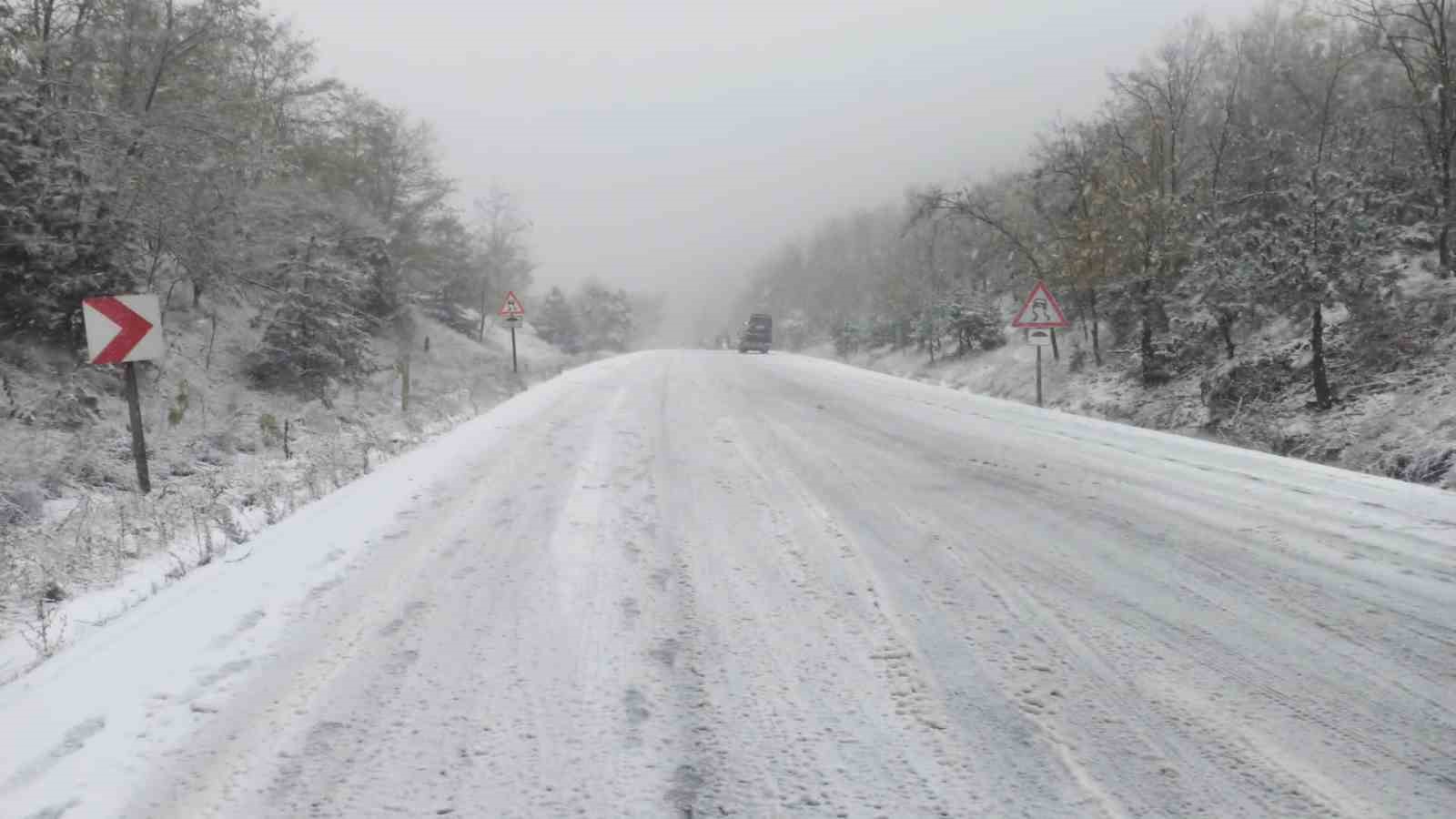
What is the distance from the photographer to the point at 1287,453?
34.4ft

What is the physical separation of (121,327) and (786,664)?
7.40 m

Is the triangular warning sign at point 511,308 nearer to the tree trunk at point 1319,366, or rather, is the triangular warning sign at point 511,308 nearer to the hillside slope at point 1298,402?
the hillside slope at point 1298,402

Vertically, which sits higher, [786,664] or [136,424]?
[136,424]

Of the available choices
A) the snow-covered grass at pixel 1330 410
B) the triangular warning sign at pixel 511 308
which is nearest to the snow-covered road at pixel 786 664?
the snow-covered grass at pixel 1330 410

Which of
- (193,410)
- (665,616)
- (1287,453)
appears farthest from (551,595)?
(193,410)

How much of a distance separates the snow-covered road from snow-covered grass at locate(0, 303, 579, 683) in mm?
775

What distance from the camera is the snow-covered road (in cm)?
202

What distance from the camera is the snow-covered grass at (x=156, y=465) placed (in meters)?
4.58

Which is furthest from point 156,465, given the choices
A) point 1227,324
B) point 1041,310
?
point 1227,324

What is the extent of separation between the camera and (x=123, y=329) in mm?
6645

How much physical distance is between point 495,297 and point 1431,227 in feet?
161

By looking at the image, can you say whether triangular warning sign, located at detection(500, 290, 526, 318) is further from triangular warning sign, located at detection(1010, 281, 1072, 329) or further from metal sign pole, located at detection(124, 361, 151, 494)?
triangular warning sign, located at detection(1010, 281, 1072, 329)

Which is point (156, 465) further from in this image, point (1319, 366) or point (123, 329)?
point (1319, 366)

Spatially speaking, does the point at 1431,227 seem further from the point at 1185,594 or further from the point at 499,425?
the point at 499,425
